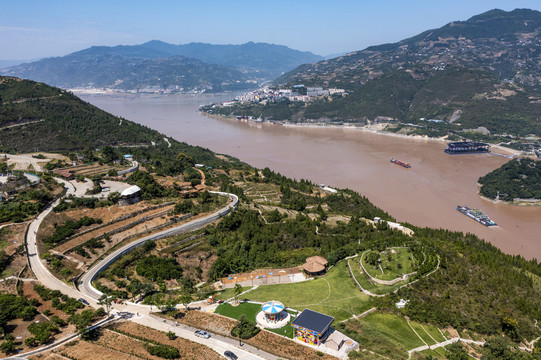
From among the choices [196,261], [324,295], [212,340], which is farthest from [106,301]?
[324,295]

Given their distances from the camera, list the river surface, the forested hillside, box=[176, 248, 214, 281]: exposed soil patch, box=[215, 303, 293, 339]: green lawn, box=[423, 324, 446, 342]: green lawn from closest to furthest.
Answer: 1. box=[423, 324, 446, 342]: green lawn
2. box=[215, 303, 293, 339]: green lawn
3. box=[176, 248, 214, 281]: exposed soil patch
4. the river surface
5. the forested hillside

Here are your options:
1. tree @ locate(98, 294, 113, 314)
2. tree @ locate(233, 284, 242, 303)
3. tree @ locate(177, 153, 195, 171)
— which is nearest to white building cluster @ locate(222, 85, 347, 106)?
tree @ locate(177, 153, 195, 171)

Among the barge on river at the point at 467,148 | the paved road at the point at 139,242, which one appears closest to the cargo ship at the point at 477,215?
the paved road at the point at 139,242

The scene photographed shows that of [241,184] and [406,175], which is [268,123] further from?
[241,184]

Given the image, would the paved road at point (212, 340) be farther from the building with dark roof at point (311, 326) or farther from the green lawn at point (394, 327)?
the green lawn at point (394, 327)

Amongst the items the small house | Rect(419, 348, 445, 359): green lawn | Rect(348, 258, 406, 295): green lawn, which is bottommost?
Rect(419, 348, 445, 359): green lawn

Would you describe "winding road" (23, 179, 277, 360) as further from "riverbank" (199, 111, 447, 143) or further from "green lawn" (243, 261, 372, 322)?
"riverbank" (199, 111, 447, 143)

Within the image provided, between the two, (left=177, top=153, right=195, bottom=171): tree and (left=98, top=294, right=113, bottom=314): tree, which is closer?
(left=98, top=294, right=113, bottom=314): tree

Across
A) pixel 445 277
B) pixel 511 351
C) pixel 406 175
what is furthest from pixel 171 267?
pixel 406 175

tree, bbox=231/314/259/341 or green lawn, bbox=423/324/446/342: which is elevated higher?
tree, bbox=231/314/259/341

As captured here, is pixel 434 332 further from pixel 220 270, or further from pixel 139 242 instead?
pixel 139 242
